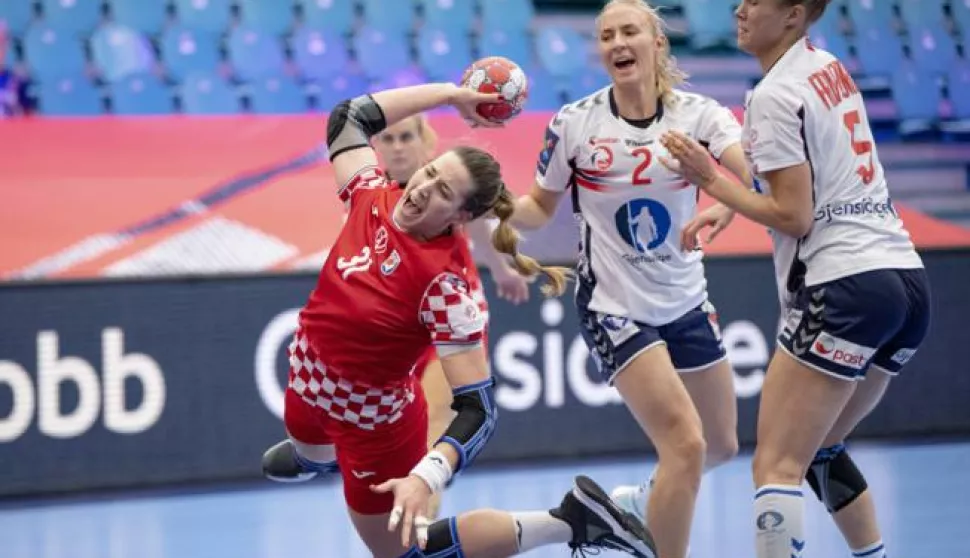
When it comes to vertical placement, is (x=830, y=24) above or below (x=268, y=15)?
below

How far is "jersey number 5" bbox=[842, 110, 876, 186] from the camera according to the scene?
13.5 feet

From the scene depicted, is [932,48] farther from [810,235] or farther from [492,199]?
[492,199]

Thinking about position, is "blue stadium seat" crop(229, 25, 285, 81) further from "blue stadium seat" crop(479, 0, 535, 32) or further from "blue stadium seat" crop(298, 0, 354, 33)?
"blue stadium seat" crop(479, 0, 535, 32)

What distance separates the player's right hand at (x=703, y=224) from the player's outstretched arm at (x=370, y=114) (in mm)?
766

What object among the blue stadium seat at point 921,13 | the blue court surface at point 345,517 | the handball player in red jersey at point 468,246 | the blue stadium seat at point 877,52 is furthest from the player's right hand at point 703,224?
the blue stadium seat at point 921,13

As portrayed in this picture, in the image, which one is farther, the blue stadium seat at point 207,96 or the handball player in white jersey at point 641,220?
the blue stadium seat at point 207,96

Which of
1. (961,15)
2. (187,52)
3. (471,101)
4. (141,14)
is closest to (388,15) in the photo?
(187,52)

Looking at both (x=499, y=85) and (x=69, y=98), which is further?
(x=69, y=98)

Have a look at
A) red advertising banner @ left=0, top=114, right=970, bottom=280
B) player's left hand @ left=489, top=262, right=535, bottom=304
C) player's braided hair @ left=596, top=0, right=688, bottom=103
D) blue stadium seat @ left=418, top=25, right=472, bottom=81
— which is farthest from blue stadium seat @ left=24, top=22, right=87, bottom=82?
player's braided hair @ left=596, top=0, right=688, bottom=103

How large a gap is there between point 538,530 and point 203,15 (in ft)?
23.9

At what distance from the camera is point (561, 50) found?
37.6ft

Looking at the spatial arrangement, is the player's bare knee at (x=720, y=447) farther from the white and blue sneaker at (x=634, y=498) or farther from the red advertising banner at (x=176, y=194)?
the red advertising banner at (x=176, y=194)

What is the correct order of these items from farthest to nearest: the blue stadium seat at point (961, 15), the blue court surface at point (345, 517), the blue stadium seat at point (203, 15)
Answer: the blue stadium seat at point (961, 15)
the blue stadium seat at point (203, 15)
the blue court surface at point (345, 517)

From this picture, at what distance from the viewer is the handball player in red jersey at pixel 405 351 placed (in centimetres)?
383
